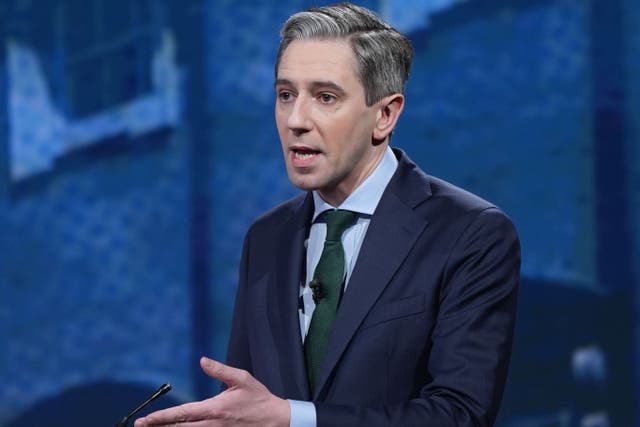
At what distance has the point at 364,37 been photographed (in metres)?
1.60

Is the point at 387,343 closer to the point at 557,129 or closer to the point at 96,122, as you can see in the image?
the point at 557,129

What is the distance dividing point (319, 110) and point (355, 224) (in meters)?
0.22

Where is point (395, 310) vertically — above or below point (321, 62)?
below

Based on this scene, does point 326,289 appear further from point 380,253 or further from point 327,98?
point 327,98

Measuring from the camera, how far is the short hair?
5.23 ft

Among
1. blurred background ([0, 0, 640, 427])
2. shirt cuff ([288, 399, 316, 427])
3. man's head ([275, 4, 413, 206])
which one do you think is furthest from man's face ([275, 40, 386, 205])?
blurred background ([0, 0, 640, 427])

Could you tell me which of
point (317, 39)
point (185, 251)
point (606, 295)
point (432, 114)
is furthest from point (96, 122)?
point (317, 39)

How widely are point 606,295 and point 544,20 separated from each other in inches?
37.8

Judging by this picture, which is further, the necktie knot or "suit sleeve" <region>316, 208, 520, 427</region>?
the necktie knot

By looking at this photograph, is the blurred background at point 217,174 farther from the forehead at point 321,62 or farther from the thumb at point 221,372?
the thumb at point 221,372

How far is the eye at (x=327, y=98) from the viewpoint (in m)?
1.58

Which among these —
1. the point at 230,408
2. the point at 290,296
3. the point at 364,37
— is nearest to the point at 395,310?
the point at 290,296

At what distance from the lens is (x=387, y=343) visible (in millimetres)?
1535

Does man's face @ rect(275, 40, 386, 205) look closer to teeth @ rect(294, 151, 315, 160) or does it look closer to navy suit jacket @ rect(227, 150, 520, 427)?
teeth @ rect(294, 151, 315, 160)
